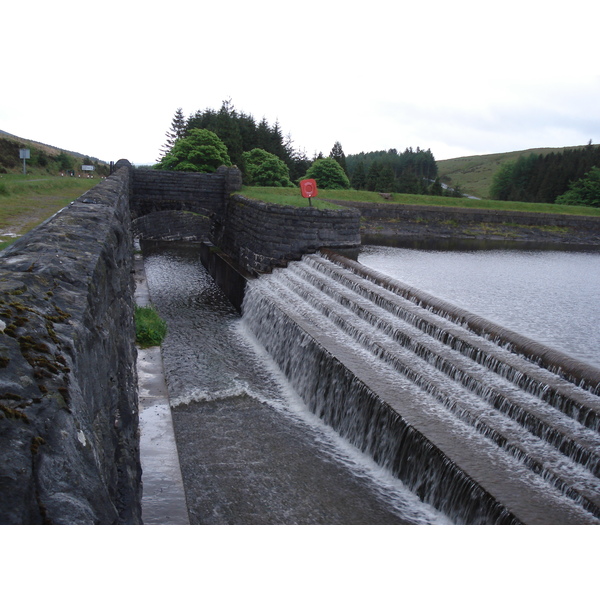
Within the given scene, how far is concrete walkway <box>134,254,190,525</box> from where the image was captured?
13.9 feet

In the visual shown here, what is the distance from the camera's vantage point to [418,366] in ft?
27.3

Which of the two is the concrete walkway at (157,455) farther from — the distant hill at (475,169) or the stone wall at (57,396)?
the distant hill at (475,169)

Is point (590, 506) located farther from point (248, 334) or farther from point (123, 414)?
point (248, 334)

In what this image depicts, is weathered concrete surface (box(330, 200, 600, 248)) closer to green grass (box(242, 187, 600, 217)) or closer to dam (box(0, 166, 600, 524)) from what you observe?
green grass (box(242, 187, 600, 217))

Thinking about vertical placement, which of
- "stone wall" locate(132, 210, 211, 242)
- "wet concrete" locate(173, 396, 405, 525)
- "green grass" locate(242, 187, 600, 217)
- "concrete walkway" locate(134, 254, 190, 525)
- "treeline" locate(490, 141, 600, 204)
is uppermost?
"treeline" locate(490, 141, 600, 204)

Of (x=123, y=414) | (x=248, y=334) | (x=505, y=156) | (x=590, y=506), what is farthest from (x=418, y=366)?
(x=505, y=156)

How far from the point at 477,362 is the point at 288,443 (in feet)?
10.7

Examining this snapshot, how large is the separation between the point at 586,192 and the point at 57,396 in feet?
163

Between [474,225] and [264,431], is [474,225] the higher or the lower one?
the higher one

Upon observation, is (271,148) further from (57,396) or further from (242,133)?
(57,396)

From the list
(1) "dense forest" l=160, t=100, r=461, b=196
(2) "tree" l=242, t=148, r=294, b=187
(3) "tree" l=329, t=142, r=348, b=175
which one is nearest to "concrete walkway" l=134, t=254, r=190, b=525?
(1) "dense forest" l=160, t=100, r=461, b=196

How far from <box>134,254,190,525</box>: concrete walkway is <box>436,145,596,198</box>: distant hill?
371ft

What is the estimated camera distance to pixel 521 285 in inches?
612

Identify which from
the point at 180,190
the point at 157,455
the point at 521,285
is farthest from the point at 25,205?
the point at 521,285
